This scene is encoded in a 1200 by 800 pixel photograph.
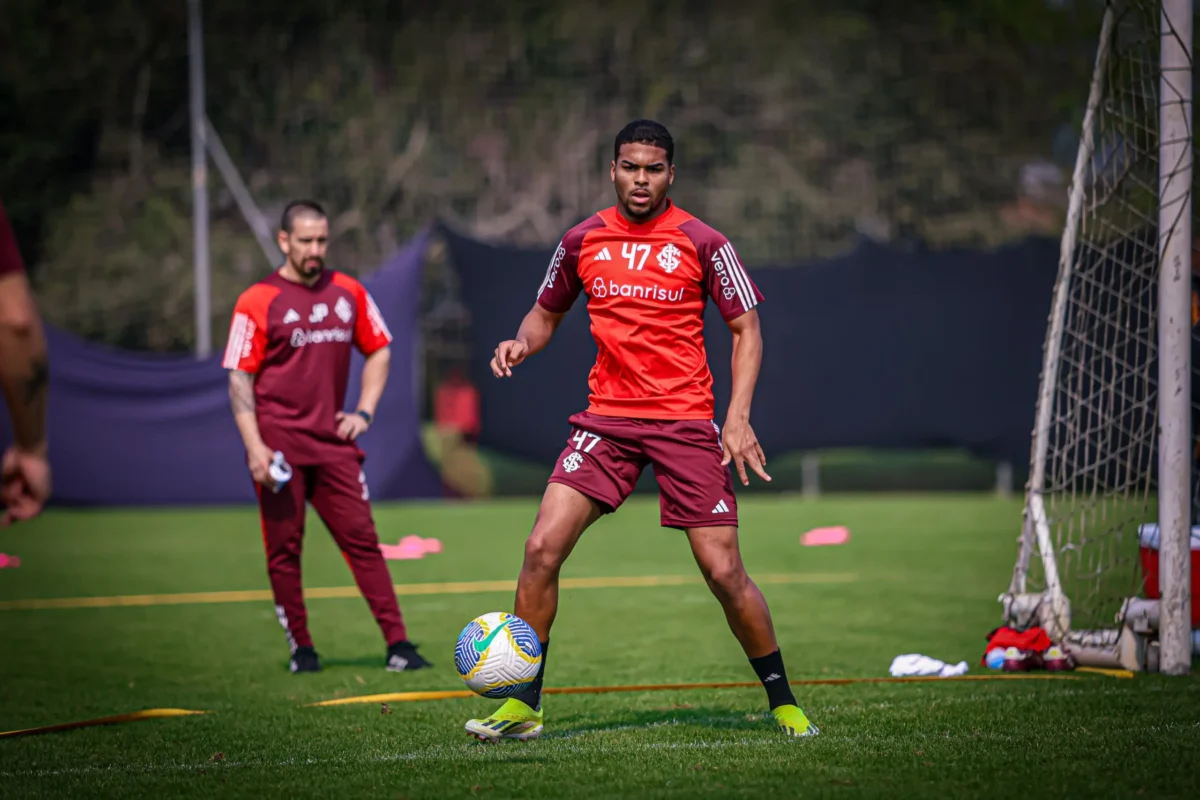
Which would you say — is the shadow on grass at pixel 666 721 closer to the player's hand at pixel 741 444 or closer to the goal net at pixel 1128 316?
the player's hand at pixel 741 444

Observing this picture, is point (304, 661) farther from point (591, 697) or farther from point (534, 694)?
Answer: point (534, 694)

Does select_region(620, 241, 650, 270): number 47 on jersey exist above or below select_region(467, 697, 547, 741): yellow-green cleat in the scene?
above

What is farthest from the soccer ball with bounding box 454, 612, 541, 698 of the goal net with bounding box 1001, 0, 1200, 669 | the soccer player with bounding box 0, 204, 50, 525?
the goal net with bounding box 1001, 0, 1200, 669

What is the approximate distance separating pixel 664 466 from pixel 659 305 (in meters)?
0.64

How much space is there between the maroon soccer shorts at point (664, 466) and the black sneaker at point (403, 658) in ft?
8.13

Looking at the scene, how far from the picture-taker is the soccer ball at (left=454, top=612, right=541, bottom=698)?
545cm

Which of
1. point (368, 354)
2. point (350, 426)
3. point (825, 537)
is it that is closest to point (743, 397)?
point (350, 426)

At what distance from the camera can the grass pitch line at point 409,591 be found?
36.4ft

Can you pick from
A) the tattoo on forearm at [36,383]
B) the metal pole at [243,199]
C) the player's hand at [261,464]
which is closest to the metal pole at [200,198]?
the metal pole at [243,199]

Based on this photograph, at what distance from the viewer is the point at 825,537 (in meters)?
15.4

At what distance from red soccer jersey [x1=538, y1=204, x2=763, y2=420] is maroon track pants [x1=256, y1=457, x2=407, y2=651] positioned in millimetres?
2505

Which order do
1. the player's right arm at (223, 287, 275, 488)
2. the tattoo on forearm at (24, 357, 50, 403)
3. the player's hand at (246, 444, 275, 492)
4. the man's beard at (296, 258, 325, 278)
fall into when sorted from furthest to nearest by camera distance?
the man's beard at (296, 258, 325, 278), the player's right arm at (223, 287, 275, 488), the player's hand at (246, 444, 275, 492), the tattoo on forearm at (24, 357, 50, 403)

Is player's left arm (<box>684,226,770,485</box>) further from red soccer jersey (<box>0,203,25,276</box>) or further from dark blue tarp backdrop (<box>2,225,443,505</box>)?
dark blue tarp backdrop (<box>2,225,443,505</box>)

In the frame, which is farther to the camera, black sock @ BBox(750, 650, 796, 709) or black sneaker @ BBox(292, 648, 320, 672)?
black sneaker @ BBox(292, 648, 320, 672)
